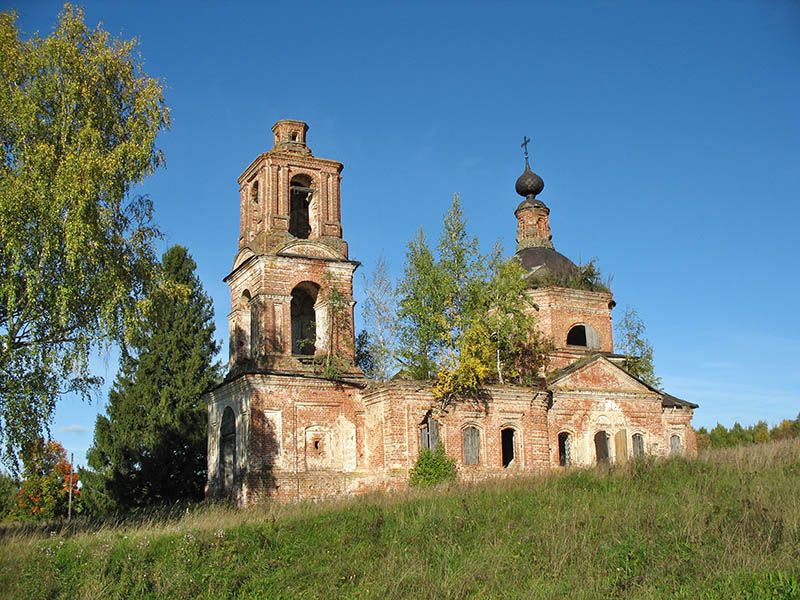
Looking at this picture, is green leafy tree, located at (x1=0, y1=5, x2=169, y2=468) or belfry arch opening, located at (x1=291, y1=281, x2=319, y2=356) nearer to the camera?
green leafy tree, located at (x1=0, y1=5, x2=169, y2=468)

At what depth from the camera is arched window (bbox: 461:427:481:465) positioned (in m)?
21.5

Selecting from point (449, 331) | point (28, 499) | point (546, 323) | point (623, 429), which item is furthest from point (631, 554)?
point (28, 499)

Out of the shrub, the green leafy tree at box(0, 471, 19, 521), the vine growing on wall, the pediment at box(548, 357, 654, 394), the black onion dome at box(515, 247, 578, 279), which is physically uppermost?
the black onion dome at box(515, 247, 578, 279)

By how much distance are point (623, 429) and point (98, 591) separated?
61.6 ft

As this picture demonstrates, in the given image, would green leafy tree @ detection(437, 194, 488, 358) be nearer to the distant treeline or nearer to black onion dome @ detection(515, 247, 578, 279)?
black onion dome @ detection(515, 247, 578, 279)

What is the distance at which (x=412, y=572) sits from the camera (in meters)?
10.7

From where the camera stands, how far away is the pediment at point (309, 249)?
74.1 ft

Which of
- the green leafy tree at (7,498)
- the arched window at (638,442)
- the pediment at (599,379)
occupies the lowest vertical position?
the green leafy tree at (7,498)

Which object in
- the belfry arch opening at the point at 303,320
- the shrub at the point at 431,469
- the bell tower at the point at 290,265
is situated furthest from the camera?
the belfry arch opening at the point at 303,320

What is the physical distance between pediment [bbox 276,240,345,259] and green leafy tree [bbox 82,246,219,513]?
23.5 ft

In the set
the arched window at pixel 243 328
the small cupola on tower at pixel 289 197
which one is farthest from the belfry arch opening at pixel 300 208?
the arched window at pixel 243 328

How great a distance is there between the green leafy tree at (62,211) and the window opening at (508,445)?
11.8 m

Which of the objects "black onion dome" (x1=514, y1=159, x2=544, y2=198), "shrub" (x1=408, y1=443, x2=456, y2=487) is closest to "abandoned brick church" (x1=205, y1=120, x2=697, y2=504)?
"shrub" (x1=408, y1=443, x2=456, y2=487)

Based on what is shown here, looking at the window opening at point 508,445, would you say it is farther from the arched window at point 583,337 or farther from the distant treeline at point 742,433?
the distant treeline at point 742,433
